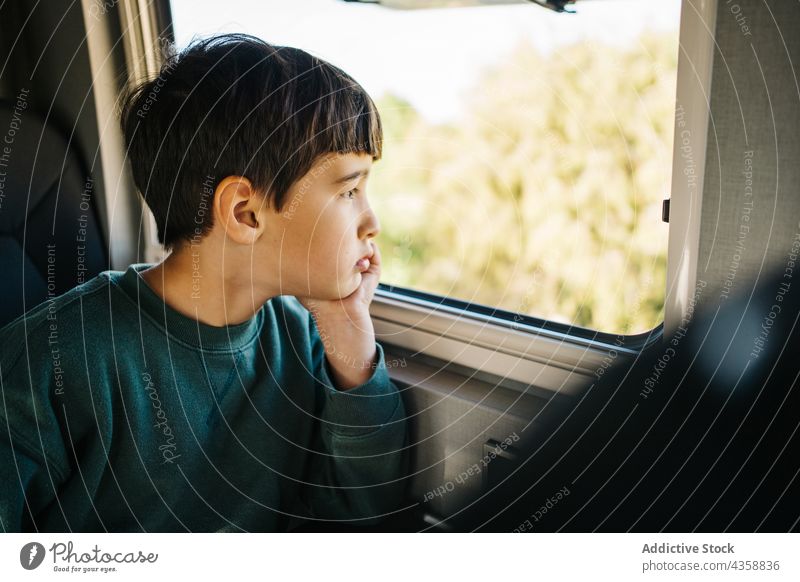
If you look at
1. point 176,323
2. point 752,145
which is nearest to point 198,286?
point 176,323

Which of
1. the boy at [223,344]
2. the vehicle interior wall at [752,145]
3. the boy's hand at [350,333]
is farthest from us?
the boy's hand at [350,333]

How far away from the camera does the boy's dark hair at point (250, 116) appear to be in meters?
0.58

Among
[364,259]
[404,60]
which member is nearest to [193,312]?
[364,259]

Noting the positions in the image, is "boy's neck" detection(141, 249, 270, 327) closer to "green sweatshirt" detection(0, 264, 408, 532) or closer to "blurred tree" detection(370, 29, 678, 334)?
"green sweatshirt" detection(0, 264, 408, 532)

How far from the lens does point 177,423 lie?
625mm

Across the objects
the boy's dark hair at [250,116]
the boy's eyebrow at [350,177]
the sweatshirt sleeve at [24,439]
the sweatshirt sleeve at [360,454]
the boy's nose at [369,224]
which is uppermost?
the boy's dark hair at [250,116]

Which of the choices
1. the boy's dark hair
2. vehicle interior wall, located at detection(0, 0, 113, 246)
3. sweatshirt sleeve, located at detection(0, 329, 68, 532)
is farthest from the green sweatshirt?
vehicle interior wall, located at detection(0, 0, 113, 246)

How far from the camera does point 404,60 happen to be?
0.65 m

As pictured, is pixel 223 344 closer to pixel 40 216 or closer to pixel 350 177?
pixel 350 177

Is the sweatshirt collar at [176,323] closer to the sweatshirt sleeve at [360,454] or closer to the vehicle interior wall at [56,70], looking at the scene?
the sweatshirt sleeve at [360,454]

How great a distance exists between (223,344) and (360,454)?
176mm

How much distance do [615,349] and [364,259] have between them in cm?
26

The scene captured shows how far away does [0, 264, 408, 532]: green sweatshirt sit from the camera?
22.0 inches

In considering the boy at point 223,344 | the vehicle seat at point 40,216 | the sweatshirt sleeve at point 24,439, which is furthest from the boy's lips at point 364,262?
the vehicle seat at point 40,216
